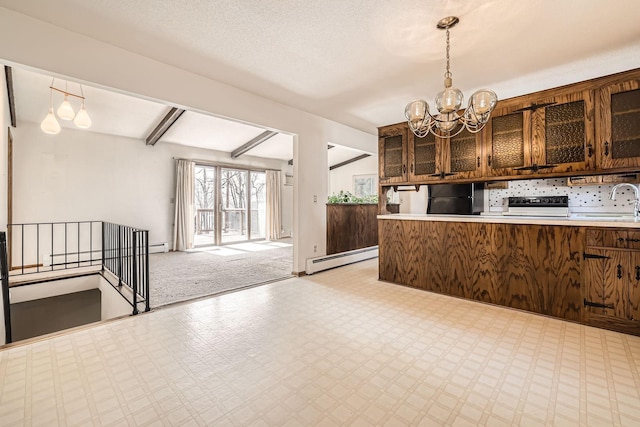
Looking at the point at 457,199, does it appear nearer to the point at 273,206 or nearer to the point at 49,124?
the point at 273,206

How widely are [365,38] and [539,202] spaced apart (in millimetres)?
3056

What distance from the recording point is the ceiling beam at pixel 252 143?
21.6 feet

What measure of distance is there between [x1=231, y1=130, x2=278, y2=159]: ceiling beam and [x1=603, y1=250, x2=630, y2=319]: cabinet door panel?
588 centimetres

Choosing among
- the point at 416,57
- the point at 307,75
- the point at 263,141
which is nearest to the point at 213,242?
the point at 263,141

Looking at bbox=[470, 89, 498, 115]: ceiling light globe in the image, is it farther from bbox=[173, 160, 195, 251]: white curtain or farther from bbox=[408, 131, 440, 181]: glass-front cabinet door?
bbox=[173, 160, 195, 251]: white curtain

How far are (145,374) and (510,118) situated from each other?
4.18 metres

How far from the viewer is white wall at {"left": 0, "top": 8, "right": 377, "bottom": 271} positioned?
7.04 feet

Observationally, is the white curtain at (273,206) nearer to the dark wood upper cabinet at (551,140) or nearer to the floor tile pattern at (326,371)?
the dark wood upper cabinet at (551,140)

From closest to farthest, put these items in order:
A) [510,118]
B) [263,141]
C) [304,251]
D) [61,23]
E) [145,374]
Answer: [145,374] → [61,23] → [510,118] → [304,251] → [263,141]

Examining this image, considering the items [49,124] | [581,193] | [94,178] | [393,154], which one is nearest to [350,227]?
[393,154]

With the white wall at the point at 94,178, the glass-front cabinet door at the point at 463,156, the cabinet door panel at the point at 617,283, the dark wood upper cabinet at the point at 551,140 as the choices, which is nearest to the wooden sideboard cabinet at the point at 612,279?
the cabinet door panel at the point at 617,283

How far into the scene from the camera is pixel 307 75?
3.13m

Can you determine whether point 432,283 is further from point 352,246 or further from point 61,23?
point 61,23

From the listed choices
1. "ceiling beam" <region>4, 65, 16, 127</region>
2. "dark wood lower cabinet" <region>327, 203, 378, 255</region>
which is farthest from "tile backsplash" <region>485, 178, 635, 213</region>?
"ceiling beam" <region>4, 65, 16, 127</region>
